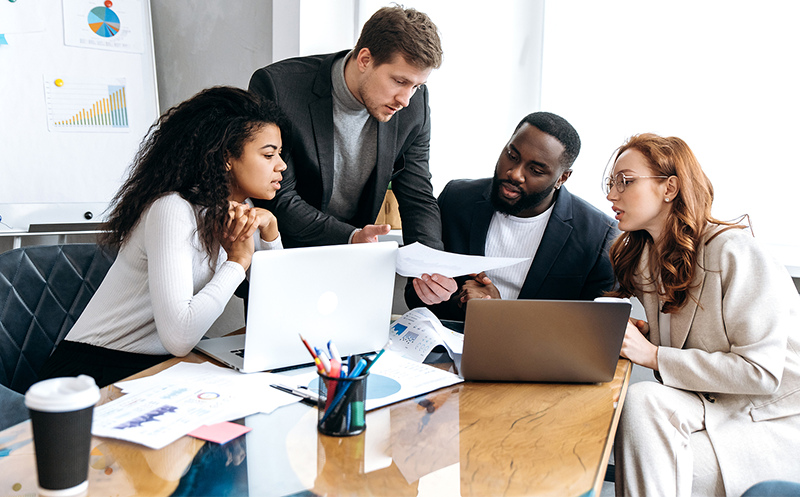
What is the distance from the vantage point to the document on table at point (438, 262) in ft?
3.98

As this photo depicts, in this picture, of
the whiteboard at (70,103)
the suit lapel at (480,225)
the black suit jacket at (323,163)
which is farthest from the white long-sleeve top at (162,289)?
the whiteboard at (70,103)

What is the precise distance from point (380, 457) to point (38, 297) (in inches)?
46.5

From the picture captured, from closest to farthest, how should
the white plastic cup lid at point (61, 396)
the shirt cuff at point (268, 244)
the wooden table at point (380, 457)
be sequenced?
the white plastic cup lid at point (61, 396), the wooden table at point (380, 457), the shirt cuff at point (268, 244)

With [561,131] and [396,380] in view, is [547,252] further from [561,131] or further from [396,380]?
[396,380]

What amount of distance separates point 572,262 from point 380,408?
106 cm

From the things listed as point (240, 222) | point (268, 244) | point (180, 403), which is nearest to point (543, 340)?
point (180, 403)

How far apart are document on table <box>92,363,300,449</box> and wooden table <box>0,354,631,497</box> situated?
0.08ft

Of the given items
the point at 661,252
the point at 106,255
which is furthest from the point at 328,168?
the point at 661,252

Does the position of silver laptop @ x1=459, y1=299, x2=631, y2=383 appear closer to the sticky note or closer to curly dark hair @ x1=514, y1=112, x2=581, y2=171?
the sticky note

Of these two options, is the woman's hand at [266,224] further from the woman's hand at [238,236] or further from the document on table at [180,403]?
the document on table at [180,403]

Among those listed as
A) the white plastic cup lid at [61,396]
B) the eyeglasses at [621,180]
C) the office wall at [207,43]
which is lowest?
the white plastic cup lid at [61,396]

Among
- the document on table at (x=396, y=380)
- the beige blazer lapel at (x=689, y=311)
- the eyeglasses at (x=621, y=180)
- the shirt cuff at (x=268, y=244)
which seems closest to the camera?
the document on table at (x=396, y=380)

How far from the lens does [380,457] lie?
0.83 meters

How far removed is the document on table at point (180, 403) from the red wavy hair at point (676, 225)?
0.96 meters
